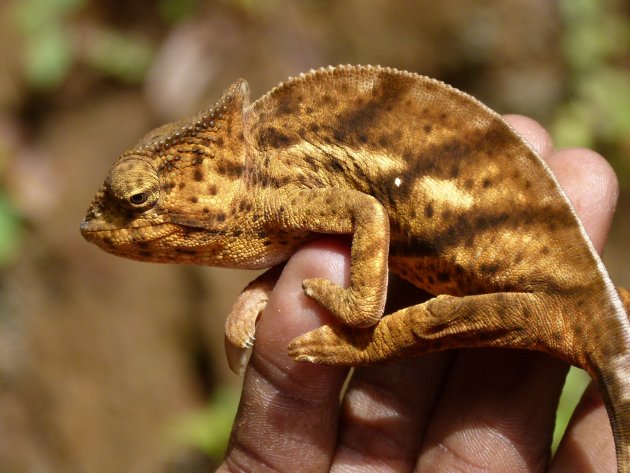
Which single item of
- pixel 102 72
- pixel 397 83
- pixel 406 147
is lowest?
pixel 406 147

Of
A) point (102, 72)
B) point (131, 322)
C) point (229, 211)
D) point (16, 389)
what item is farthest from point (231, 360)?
point (102, 72)

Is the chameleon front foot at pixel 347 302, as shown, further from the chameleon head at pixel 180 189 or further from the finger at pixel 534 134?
the finger at pixel 534 134

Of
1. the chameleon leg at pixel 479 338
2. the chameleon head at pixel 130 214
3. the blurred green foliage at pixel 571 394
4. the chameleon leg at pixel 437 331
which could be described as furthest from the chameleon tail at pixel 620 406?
the blurred green foliage at pixel 571 394

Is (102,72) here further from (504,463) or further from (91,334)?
(504,463)

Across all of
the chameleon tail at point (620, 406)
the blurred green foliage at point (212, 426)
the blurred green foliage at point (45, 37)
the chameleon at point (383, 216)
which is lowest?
the blurred green foliage at point (212, 426)

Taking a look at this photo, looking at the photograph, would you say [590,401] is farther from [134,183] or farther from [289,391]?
[134,183]
